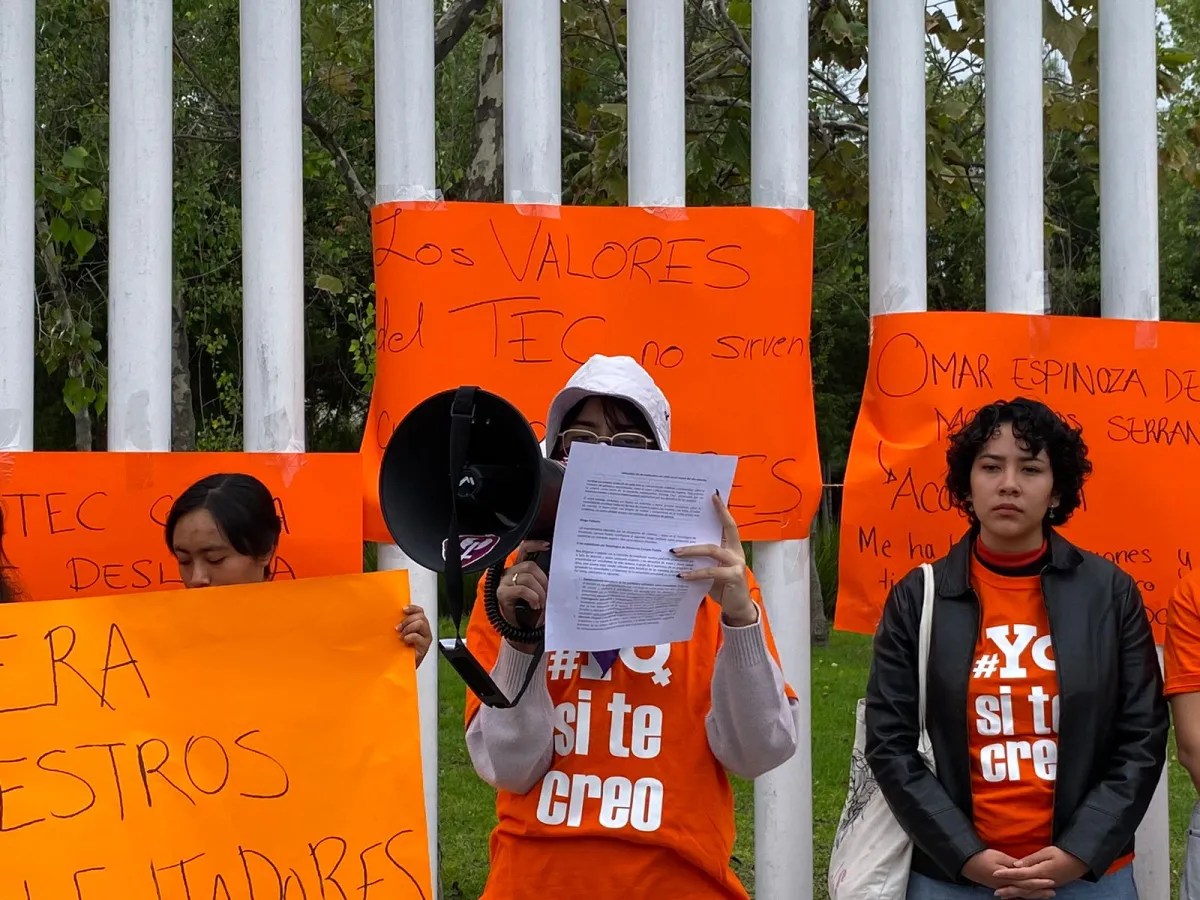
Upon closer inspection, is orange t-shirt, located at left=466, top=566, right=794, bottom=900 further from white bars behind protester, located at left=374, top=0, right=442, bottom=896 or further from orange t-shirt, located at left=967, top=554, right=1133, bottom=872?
white bars behind protester, located at left=374, top=0, right=442, bottom=896

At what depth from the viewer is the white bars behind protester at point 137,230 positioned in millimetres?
3131

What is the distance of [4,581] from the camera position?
9.44 ft

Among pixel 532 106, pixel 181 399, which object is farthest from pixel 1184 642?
pixel 181 399

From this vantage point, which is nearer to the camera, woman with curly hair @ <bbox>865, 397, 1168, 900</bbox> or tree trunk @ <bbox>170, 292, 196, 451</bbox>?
woman with curly hair @ <bbox>865, 397, 1168, 900</bbox>

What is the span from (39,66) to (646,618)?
782 cm

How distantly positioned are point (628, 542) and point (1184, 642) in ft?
4.25

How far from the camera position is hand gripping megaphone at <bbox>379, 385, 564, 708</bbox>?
2.05 m

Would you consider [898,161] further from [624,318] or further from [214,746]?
[214,746]

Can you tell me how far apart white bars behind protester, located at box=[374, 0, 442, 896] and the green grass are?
2.17 meters

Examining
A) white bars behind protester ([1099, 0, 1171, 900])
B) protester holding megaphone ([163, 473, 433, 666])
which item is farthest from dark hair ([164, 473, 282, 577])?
white bars behind protester ([1099, 0, 1171, 900])

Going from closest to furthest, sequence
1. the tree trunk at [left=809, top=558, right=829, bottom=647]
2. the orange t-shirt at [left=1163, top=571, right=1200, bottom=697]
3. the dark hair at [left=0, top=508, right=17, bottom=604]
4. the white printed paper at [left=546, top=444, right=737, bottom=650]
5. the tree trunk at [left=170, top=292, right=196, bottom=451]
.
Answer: the white printed paper at [left=546, top=444, right=737, bottom=650], the orange t-shirt at [left=1163, top=571, right=1200, bottom=697], the dark hair at [left=0, top=508, right=17, bottom=604], the tree trunk at [left=809, top=558, right=829, bottom=647], the tree trunk at [left=170, top=292, right=196, bottom=451]

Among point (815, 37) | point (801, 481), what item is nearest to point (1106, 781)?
point (801, 481)

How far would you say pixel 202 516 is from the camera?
2.72 meters

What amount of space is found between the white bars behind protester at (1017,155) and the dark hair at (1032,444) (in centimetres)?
61
